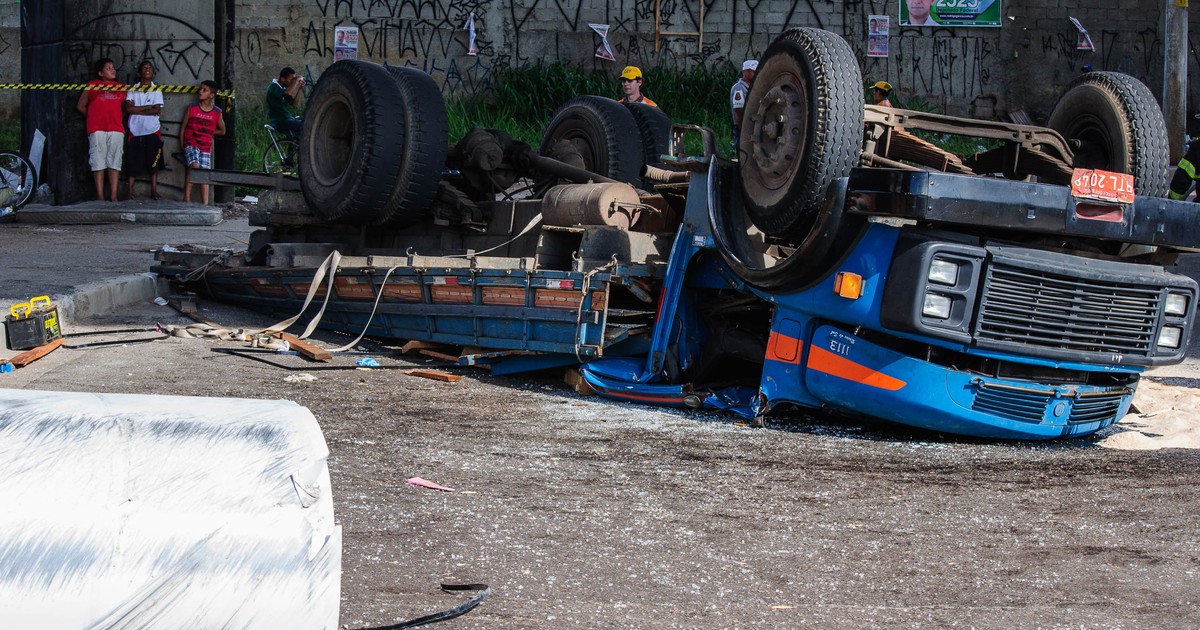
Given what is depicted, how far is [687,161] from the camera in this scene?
677 centimetres

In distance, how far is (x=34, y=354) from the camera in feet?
23.7

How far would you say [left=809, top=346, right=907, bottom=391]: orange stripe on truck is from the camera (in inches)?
223

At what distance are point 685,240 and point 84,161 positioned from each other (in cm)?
1093

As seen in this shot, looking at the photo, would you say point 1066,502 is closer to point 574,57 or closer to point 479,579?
point 479,579

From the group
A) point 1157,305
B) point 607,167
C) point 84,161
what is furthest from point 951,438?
point 84,161

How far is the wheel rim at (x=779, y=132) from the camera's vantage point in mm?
5918

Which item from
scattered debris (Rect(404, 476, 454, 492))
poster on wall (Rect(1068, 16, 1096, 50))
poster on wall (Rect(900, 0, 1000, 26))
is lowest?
scattered debris (Rect(404, 476, 454, 492))

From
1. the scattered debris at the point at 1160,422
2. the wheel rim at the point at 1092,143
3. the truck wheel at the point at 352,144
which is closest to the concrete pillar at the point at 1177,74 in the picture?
the scattered debris at the point at 1160,422

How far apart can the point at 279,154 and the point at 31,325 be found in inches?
345

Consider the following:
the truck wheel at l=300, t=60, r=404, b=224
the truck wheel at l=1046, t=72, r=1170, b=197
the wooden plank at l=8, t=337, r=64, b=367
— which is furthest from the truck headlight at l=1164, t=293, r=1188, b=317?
the wooden plank at l=8, t=337, r=64, b=367

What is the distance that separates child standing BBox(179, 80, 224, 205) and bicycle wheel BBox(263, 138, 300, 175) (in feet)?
2.67

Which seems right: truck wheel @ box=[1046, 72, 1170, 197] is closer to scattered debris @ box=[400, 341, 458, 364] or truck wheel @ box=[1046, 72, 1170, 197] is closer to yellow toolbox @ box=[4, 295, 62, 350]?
scattered debris @ box=[400, 341, 458, 364]

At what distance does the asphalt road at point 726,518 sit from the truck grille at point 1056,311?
1.75 ft

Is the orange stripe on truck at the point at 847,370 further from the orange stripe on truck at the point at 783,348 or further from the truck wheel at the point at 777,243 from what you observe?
the truck wheel at the point at 777,243
